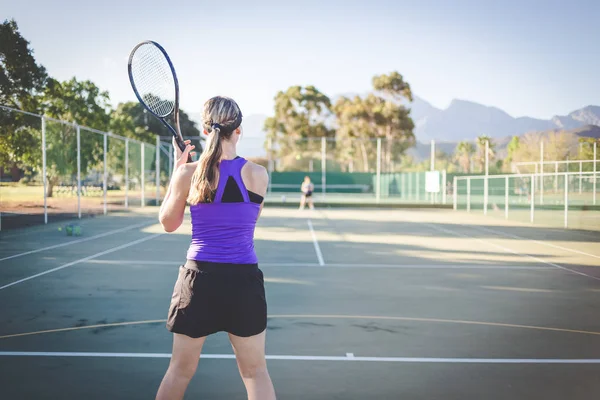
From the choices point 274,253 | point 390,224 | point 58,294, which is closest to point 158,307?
point 58,294

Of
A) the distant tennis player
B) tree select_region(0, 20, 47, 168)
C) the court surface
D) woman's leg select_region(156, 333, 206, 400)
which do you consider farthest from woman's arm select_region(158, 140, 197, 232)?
the distant tennis player

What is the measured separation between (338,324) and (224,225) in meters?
3.51

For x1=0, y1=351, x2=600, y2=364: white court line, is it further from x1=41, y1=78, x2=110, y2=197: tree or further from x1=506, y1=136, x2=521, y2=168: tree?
x1=506, y1=136, x2=521, y2=168: tree

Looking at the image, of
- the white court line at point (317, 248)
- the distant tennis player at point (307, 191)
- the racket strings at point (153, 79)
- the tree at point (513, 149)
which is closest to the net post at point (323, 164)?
the distant tennis player at point (307, 191)

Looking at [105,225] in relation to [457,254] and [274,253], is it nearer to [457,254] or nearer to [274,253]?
[274,253]

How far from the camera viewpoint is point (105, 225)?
62.1ft

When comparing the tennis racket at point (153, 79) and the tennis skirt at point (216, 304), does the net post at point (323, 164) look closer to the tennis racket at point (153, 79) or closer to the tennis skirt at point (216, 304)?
the tennis racket at point (153, 79)

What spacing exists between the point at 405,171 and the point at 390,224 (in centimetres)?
1389

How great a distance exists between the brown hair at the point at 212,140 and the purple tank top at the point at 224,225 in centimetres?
4

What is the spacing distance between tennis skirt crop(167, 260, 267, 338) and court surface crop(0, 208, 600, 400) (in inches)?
52.0

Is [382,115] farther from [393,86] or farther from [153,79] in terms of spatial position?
[153,79]

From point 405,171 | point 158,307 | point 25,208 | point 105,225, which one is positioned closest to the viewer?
point 158,307

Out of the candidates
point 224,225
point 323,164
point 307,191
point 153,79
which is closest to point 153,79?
point 153,79

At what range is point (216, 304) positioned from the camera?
2861 mm
